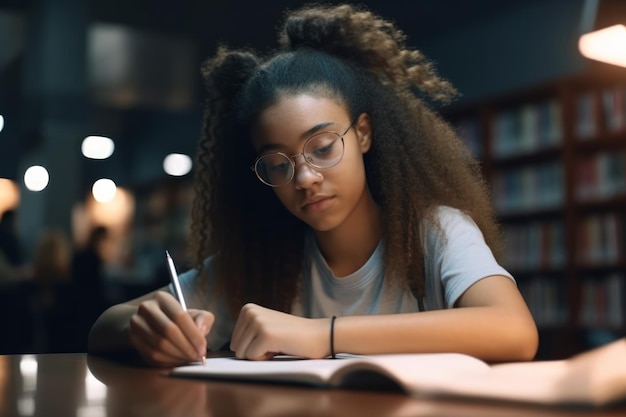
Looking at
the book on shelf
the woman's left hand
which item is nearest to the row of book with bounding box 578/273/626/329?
the woman's left hand

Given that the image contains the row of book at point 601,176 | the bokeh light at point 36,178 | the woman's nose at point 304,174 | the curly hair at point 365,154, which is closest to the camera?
the woman's nose at point 304,174

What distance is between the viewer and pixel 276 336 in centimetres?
82

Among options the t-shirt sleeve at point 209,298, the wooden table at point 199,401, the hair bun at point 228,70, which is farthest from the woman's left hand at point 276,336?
the hair bun at point 228,70

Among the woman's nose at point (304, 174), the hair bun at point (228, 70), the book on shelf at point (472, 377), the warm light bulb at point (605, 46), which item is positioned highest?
the hair bun at point (228, 70)

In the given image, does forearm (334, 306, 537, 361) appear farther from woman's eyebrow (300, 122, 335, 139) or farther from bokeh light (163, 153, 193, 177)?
bokeh light (163, 153, 193, 177)

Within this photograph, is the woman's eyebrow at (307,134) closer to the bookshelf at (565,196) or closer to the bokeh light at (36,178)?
the bokeh light at (36,178)

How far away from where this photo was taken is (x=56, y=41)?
3.83 metres

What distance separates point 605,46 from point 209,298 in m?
0.77

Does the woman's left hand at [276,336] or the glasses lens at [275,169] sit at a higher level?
the glasses lens at [275,169]

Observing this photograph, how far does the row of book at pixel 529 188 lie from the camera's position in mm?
4141

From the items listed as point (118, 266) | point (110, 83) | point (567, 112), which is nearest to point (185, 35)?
point (110, 83)

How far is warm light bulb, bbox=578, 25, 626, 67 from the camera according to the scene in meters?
1.09

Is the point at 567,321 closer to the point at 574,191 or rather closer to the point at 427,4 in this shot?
the point at 574,191

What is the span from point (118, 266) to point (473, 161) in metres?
2.69
